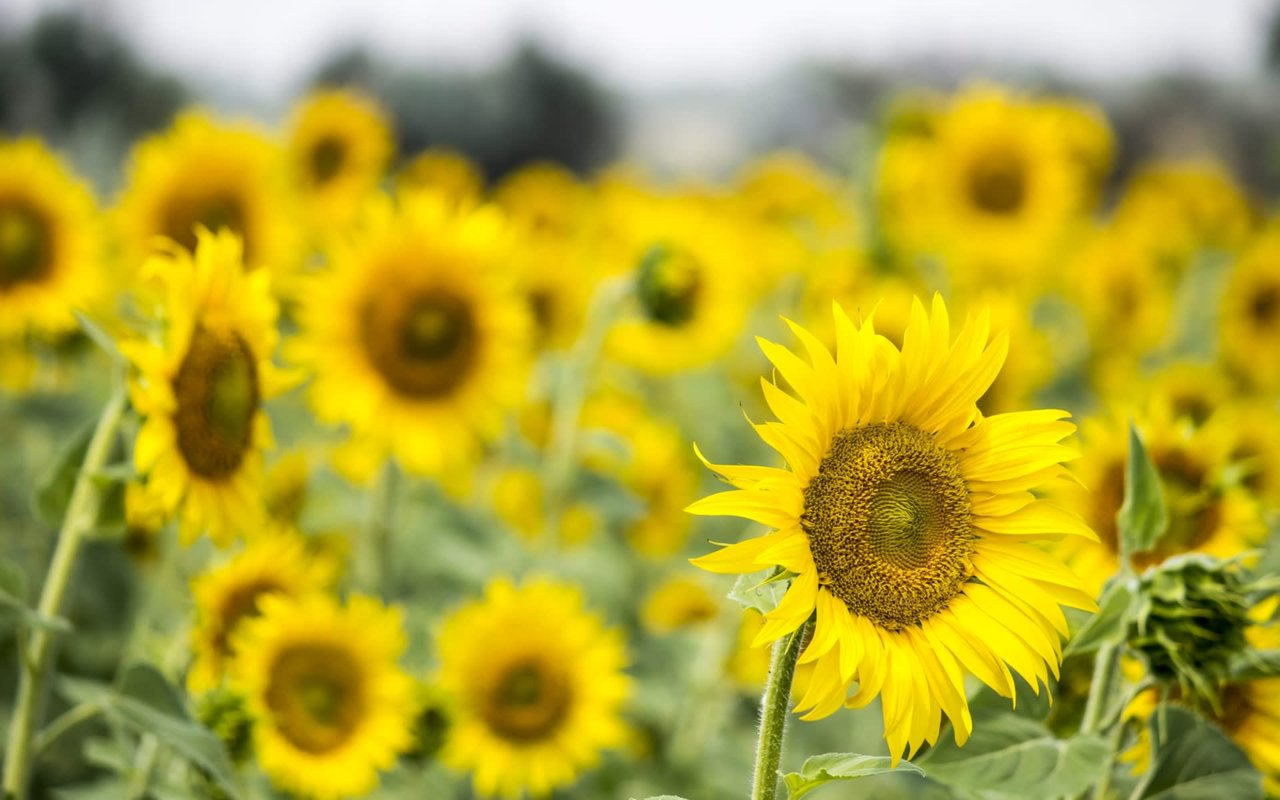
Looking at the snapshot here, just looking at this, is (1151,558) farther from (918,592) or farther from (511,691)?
(511,691)

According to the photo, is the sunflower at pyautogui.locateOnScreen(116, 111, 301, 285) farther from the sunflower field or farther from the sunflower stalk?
the sunflower stalk

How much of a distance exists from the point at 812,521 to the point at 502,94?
16.7 metres

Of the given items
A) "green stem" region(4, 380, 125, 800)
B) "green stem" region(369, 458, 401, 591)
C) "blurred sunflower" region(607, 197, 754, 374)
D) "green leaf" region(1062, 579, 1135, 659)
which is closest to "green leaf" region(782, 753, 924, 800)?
"green leaf" region(1062, 579, 1135, 659)

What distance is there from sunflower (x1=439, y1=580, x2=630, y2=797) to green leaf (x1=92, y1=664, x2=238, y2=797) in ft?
2.53

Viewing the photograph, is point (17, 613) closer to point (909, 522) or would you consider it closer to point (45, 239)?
point (909, 522)

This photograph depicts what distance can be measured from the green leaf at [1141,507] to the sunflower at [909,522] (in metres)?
0.19

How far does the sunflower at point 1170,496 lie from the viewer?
162 centimetres

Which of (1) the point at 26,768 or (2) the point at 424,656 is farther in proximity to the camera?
(2) the point at 424,656

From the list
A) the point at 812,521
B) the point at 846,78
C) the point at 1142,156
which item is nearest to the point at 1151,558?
the point at 812,521

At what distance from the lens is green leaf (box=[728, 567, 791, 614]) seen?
1028 mm

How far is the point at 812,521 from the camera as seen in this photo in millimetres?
1103

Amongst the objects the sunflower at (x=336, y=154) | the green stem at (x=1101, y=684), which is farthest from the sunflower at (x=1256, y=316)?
the green stem at (x=1101, y=684)

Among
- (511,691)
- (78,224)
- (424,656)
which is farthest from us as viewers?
(78,224)

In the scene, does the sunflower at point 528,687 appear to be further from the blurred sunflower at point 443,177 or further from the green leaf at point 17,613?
the blurred sunflower at point 443,177
